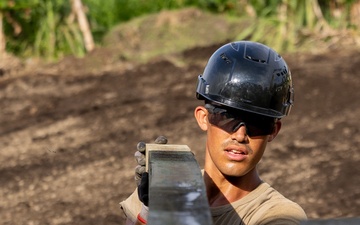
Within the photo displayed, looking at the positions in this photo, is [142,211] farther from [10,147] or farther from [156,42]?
[156,42]

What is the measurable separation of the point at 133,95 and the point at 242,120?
7.64 m

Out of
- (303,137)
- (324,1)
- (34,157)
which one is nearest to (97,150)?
(34,157)

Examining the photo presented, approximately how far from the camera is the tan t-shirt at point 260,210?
274 cm

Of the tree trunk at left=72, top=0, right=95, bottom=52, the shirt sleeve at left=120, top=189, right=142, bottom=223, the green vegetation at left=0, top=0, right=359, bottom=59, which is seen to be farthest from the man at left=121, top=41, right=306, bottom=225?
the tree trunk at left=72, top=0, right=95, bottom=52

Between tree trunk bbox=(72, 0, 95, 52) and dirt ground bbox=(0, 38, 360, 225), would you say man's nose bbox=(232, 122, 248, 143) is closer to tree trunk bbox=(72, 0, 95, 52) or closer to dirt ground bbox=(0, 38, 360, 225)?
dirt ground bbox=(0, 38, 360, 225)

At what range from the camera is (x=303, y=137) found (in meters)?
8.87

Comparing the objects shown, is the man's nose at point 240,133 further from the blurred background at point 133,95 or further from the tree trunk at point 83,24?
the tree trunk at point 83,24

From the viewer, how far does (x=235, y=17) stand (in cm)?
1324

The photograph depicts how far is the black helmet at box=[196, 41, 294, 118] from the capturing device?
2.90 m

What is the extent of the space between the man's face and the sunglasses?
0.01 metres

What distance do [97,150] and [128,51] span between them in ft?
12.0

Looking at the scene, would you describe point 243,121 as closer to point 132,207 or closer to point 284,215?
point 284,215

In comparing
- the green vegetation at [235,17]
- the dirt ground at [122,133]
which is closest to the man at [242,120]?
the dirt ground at [122,133]

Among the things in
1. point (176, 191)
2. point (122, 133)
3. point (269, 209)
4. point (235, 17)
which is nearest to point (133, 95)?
point (122, 133)
